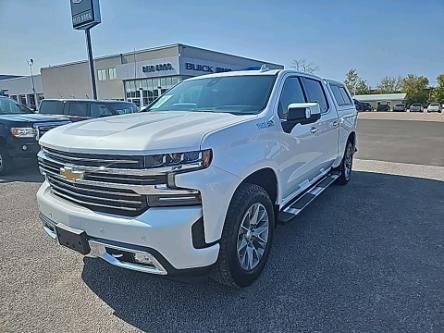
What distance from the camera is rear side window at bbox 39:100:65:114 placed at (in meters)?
9.98

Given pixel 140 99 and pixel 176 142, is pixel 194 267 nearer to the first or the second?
pixel 176 142

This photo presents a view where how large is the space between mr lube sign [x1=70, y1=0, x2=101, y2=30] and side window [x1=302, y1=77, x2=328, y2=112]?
1392 cm

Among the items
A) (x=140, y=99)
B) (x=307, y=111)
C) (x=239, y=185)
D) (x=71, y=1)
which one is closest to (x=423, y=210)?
(x=307, y=111)

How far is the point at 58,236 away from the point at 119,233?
702 millimetres

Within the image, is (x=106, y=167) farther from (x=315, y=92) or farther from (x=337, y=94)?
(x=337, y=94)

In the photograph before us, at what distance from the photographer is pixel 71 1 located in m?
16.3

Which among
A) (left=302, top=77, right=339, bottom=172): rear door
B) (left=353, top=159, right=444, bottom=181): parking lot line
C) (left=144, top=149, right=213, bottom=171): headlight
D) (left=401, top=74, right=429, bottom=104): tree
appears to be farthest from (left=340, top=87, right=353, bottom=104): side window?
(left=401, top=74, right=429, bottom=104): tree

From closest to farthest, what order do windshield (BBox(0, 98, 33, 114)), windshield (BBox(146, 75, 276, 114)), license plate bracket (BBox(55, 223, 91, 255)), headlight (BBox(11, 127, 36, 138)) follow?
license plate bracket (BBox(55, 223, 91, 255)), windshield (BBox(146, 75, 276, 114)), headlight (BBox(11, 127, 36, 138)), windshield (BBox(0, 98, 33, 114))

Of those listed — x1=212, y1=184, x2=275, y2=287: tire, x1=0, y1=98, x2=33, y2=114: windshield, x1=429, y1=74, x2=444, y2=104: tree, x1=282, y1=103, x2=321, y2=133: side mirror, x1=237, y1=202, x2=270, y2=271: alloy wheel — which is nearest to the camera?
x1=212, y1=184, x2=275, y2=287: tire

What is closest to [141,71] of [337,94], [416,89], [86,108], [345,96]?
[86,108]

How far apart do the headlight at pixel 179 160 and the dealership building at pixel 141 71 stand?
1453 inches

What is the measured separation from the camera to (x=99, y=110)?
379 inches

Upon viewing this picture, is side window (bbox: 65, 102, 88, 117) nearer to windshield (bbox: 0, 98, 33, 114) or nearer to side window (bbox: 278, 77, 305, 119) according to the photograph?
windshield (bbox: 0, 98, 33, 114)

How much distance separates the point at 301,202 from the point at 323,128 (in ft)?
4.23
